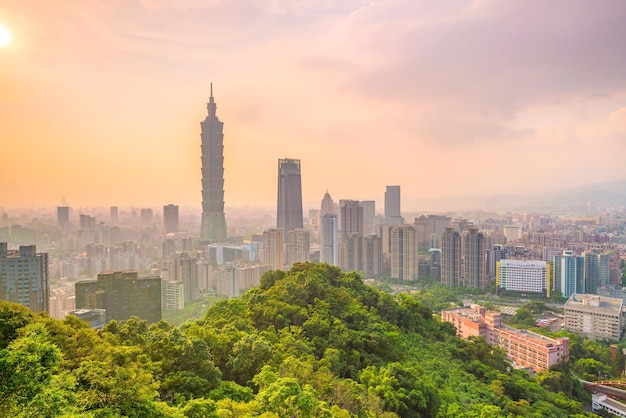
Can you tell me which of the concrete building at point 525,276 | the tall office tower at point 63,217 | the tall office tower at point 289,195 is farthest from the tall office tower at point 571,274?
the tall office tower at point 63,217

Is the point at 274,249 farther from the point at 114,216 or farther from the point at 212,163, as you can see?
the point at 212,163

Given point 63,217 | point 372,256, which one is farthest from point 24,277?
point 372,256

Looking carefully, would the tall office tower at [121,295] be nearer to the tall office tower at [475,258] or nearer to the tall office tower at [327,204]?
the tall office tower at [475,258]

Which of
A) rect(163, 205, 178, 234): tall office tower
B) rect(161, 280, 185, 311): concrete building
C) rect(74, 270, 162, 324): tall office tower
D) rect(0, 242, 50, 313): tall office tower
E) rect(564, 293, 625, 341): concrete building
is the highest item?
rect(163, 205, 178, 234): tall office tower

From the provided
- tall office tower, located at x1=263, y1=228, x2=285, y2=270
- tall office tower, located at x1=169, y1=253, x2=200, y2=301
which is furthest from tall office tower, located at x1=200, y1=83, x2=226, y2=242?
tall office tower, located at x1=169, y1=253, x2=200, y2=301

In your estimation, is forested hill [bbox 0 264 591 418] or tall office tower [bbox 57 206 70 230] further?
tall office tower [bbox 57 206 70 230]

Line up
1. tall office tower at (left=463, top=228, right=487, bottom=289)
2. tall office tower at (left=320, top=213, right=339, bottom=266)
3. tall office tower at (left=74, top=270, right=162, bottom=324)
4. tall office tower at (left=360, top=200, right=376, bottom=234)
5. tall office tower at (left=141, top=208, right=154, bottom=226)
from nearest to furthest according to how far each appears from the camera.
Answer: tall office tower at (left=74, top=270, right=162, bottom=324) → tall office tower at (left=141, top=208, right=154, bottom=226) → tall office tower at (left=463, top=228, right=487, bottom=289) → tall office tower at (left=320, top=213, right=339, bottom=266) → tall office tower at (left=360, top=200, right=376, bottom=234)

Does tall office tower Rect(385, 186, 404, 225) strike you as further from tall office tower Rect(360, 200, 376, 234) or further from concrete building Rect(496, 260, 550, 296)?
concrete building Rect(496, 260, 550, 296)

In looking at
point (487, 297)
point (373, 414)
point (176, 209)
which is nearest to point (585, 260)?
point (487, 297)
